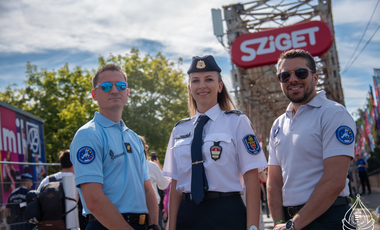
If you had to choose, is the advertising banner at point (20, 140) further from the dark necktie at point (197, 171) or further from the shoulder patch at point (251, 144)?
the shoulder patch at point (251, 144)

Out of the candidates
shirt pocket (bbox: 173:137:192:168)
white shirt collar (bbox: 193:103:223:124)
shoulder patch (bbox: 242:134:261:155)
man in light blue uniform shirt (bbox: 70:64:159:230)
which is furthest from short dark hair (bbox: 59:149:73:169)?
shoulder patch (bbox: 242:134:261:155)

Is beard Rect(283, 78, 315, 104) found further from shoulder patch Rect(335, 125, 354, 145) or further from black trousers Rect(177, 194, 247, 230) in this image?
black trousers Rect(177, 194, 247, 230)

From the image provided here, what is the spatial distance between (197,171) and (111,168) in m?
0.65

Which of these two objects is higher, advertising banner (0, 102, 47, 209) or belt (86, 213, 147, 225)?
advertising banner (0, 102, 47, 209)

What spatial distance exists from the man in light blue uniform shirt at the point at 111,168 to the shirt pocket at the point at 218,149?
63 centimetres

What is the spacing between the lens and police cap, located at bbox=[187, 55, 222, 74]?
2.76 m

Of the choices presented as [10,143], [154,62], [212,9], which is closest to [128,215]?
[10,143]

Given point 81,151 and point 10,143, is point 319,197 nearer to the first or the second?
point 81,151

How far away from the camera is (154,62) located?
96.4ft

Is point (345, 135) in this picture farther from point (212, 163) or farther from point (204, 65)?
point (204, 65)

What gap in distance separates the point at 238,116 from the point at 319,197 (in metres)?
0.83

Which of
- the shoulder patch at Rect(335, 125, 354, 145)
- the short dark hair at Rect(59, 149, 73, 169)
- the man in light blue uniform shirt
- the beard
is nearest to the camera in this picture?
the shoulder patch at Rect(335, 125, 354, 145)

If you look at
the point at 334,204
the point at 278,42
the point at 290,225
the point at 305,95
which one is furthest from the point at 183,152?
the point at 278,42

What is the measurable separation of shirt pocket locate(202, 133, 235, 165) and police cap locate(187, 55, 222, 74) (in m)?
0.54
